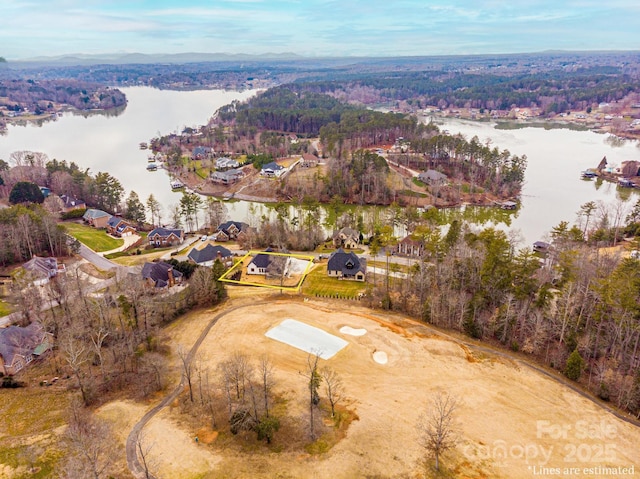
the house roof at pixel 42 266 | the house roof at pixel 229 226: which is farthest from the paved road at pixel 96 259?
the house roof at pixel 229 226

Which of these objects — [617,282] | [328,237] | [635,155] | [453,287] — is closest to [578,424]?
[617,282]

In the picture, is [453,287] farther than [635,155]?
No

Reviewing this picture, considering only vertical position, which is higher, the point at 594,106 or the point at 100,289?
the point at 594,106

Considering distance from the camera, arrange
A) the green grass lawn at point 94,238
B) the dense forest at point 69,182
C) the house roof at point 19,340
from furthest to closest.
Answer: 1. the dense forest at point 69,182
2. the green grass lawn at point 94,238
3. the house roof at point 19,340

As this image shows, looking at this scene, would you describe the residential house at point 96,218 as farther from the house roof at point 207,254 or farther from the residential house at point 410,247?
the residential house at point 410,247

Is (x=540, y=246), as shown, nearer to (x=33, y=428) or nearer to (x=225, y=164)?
(x=33, y=428)

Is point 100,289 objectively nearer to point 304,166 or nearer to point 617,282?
point 617,282

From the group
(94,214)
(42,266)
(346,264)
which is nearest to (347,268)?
(346,264)
